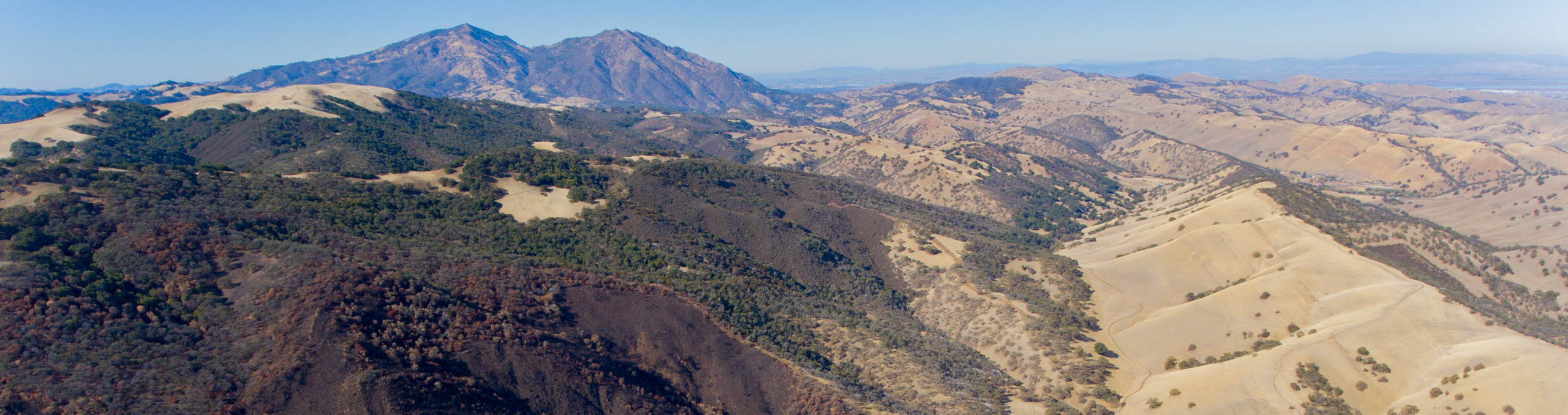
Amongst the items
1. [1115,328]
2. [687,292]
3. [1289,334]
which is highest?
[687,292]

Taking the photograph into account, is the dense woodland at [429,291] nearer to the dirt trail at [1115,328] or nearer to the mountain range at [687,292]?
the mountain range at [687,292]

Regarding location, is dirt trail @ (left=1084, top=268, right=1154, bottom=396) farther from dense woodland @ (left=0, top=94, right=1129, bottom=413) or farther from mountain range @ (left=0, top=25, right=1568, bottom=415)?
dense woodland @ (left=0, top=94, right=1129, bottom=413)

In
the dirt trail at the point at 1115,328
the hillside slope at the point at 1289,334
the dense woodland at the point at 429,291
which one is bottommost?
the dirt trail at the point at 1115,328

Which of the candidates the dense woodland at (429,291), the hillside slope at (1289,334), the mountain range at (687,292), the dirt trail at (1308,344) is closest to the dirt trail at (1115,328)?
the hillside slope at (1289,334)

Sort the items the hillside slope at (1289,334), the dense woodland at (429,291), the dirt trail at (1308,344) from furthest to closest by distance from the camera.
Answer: the dirt trail at (1308,344) < the hillside slope at (1289,334) < the dense woodland at (429,291)

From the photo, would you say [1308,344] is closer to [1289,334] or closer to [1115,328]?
[1289,334]

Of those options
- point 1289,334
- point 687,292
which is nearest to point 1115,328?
point 1289,334

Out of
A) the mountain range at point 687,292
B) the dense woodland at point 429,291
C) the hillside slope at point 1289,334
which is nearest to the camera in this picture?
the dense woodland at point 429,291

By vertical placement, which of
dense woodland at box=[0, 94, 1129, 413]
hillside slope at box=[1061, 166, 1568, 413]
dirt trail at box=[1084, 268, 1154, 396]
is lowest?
dirt trail at box=[1084, 268, 1154, 396]

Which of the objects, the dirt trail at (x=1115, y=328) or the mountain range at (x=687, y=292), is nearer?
the mountain range at (x=687, y=292)

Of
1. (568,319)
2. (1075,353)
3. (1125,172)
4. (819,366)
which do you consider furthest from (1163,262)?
(1125,172)

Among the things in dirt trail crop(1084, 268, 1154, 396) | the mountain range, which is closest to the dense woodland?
the mountain range
